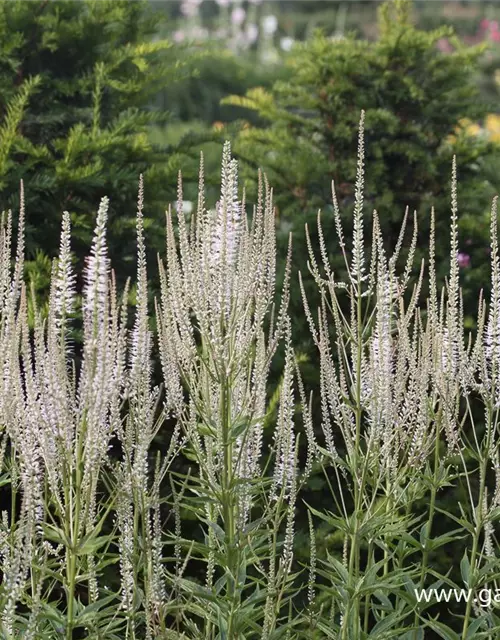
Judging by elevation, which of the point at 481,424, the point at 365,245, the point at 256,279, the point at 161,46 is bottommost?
the point at 481,424

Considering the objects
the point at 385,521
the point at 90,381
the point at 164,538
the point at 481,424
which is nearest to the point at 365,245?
the point at 481,424

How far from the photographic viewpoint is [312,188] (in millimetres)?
5910

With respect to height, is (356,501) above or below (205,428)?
below

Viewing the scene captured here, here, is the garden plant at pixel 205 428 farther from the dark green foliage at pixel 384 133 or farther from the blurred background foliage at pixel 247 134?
the dark green foliage at pixel 384 133

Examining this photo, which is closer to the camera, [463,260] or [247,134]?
[463,260]

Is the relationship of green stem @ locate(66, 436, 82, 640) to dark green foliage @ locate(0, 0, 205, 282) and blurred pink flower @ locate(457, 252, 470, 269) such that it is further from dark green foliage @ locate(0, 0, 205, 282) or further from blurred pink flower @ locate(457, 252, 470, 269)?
blurred pink flower @ locate(457, 252, 470, 269)

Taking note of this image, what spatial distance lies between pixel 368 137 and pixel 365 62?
1.45ft

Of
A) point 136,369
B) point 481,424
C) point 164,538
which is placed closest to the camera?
point 136,369

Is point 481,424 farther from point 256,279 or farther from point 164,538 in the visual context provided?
point 256,279

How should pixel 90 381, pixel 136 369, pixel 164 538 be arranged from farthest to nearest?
pixel 164 538
pixel 136 369
pixel 90 381

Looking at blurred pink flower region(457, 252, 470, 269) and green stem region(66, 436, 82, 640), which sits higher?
blurred pink flower region(457, 252, 470, 269)

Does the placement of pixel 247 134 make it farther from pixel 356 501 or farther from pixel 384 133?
pixel 356 501

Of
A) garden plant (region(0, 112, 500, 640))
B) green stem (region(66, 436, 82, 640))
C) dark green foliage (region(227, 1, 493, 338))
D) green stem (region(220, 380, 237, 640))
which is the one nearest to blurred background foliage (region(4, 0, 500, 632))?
dark green foliage (region(227, 1, 493, 338))

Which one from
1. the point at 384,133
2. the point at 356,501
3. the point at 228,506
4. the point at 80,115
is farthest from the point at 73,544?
the point at 384,133
